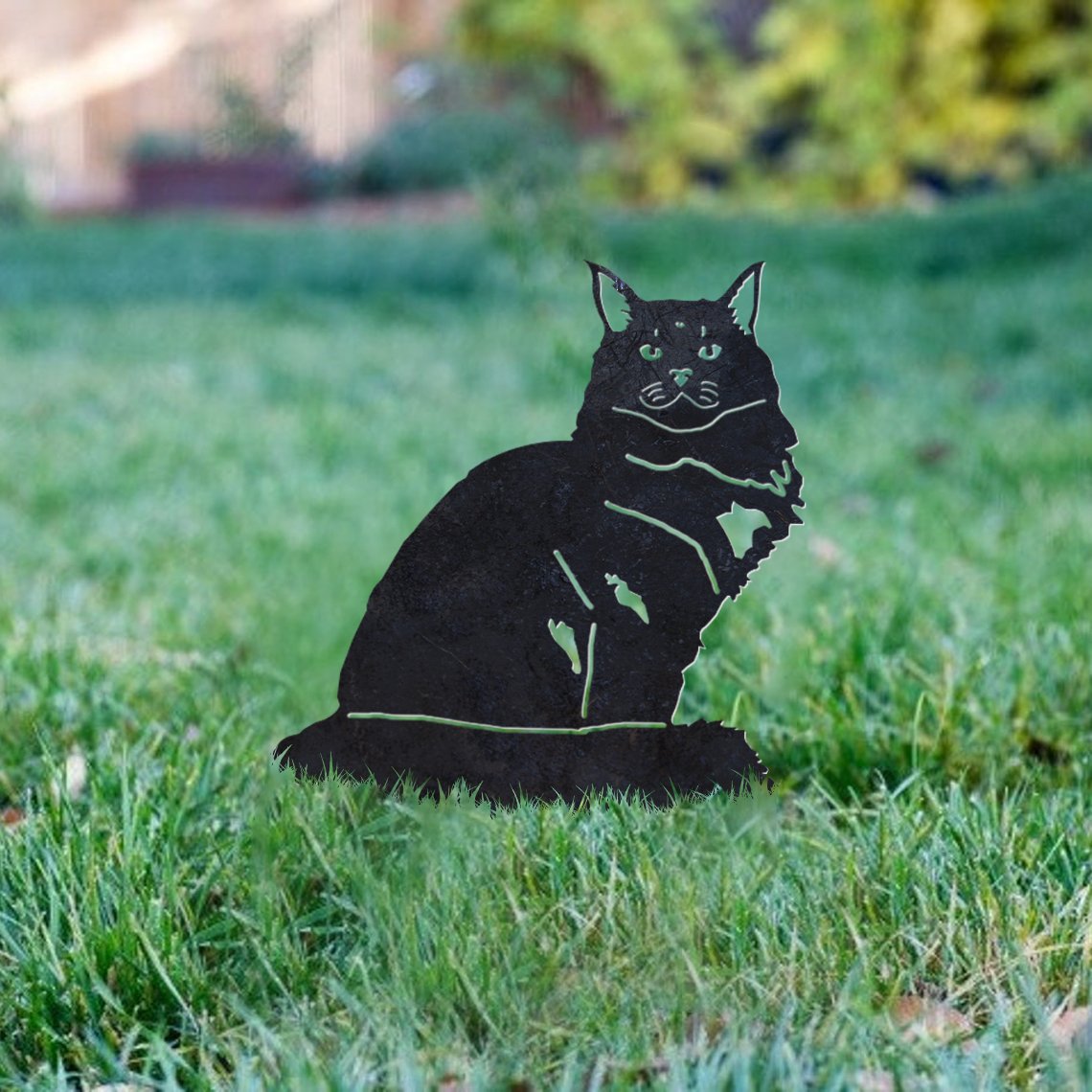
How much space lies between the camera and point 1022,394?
5703mm

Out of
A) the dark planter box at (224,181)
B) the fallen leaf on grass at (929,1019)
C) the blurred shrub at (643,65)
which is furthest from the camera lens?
the dark planter box at (224,181)

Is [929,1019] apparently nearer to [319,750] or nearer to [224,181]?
[319,750]

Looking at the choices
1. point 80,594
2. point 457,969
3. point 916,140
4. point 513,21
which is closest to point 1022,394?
point 80,594

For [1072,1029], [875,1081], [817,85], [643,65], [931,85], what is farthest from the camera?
[643,65]

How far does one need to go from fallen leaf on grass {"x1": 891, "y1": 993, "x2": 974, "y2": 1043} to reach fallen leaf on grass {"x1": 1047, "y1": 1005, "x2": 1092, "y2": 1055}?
0.25 feet

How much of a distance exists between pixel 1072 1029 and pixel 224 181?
42.4ft

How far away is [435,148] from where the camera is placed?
13.0 metres

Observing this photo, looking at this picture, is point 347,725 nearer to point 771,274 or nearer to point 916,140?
point 771,274

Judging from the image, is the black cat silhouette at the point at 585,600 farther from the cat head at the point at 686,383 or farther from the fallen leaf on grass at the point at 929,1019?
the fallen leaf on grass at the point at 929,1019

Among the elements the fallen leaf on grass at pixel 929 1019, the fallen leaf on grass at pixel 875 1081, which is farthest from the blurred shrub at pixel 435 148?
the fallen leaf on grass at pixel 875 1081

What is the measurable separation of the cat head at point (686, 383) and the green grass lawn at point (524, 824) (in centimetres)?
43

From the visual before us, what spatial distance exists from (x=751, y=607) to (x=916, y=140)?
10.0 meters

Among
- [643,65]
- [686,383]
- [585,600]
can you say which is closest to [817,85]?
[643,65]

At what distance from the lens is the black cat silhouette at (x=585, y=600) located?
1.70 metres
